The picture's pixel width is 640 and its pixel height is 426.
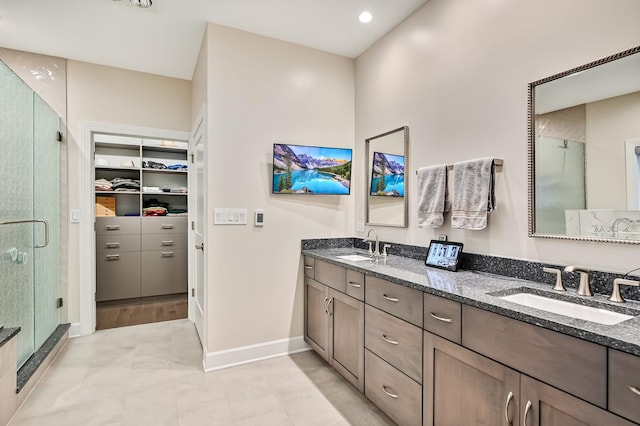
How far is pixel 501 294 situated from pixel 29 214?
326cm

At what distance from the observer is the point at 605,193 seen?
1.46 m

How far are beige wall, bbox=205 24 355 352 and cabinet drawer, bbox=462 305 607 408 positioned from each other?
179 cm

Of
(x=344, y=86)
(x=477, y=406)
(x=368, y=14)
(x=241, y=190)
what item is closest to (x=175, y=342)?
(x=241, y=190)

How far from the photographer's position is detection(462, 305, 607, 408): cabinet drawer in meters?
0.99

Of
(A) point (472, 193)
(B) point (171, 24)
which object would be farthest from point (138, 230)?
(A) point (472, 193)

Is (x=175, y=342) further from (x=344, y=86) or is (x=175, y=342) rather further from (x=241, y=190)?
(x=344, y=86)

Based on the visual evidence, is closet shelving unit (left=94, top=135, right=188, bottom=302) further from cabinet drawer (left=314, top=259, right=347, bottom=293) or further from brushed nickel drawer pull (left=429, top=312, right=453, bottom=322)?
brushed nickel drawer pull (left=429, top=312, right=453, bottom=322)

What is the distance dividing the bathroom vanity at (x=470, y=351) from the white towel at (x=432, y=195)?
1.07 feet

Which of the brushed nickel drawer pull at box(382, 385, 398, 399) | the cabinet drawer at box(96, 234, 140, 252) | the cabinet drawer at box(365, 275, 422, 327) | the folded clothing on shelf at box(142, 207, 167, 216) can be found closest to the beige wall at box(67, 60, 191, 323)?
the cabinet drawer at box(96, 234, 140, 252)

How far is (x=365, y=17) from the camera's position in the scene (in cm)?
255

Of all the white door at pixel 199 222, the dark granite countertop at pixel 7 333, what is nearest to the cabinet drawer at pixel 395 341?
the white door at pixel 199 222

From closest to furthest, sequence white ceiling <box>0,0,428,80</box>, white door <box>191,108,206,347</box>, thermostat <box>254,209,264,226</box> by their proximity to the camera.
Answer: white ceiling <box>0,0,428,80</box>
thermostat <box>254,209,264,226</box>
white door <box>191,108,206,347</box>

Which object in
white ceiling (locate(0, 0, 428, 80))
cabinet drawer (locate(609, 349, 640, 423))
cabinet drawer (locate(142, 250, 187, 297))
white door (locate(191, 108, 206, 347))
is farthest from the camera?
cabinet drawer (locate(142, 250, 187, 297))

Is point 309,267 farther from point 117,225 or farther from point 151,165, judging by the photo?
point 151,165
